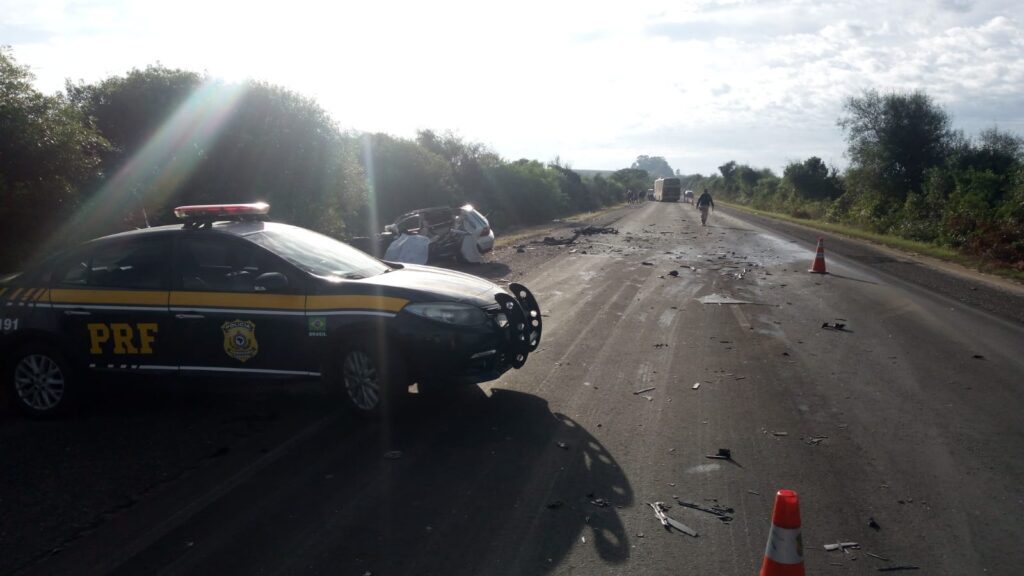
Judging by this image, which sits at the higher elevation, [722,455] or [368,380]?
[368,380]

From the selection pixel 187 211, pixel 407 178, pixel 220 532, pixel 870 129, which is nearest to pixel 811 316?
pixel 187 211

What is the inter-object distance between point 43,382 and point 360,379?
2.86m

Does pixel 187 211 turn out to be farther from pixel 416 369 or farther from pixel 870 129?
pixel 870 129

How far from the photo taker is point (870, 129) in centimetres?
4375

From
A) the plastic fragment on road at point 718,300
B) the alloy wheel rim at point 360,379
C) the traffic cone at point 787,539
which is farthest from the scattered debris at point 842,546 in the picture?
the plastic fragment on road at point 718,300

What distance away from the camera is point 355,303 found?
669cm

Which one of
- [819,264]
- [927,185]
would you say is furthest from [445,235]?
[927,185]

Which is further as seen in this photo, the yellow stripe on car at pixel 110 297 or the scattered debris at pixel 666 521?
the yellow stripe on car at pixel 110 297

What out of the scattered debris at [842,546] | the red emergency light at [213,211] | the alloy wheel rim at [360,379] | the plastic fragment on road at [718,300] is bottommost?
the plastic fragment on road at [718,300]

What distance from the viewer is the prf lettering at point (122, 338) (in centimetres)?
698

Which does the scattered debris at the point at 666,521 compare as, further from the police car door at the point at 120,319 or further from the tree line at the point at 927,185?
the tree line at the point at 927,185

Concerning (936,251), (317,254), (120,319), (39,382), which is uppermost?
(317,254)

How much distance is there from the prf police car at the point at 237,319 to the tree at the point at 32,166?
4.41 m

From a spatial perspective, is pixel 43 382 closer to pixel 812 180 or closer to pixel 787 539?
pixel 787 539
